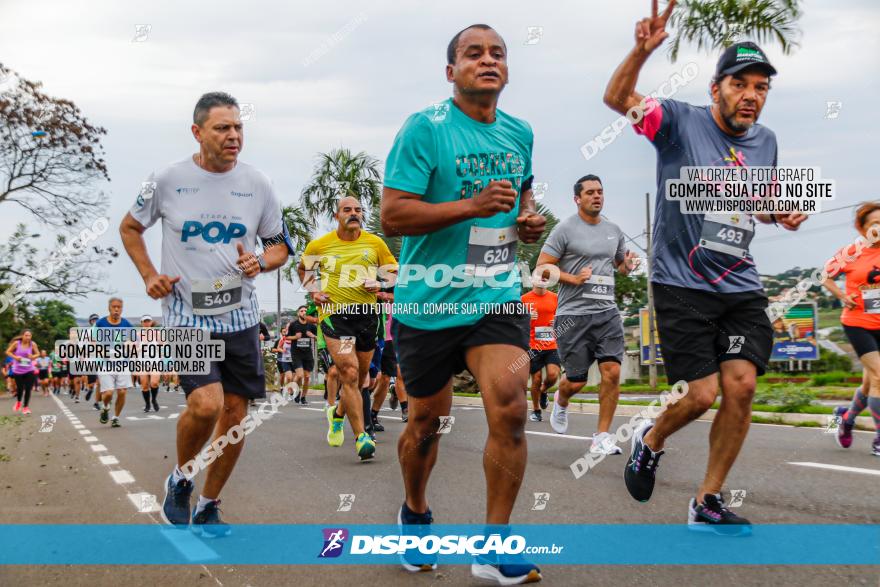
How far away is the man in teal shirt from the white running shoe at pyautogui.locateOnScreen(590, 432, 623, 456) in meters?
4.06

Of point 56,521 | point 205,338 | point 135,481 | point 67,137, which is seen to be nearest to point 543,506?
point 205,338

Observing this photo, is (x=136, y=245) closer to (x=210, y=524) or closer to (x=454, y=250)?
(x=210, y=524)

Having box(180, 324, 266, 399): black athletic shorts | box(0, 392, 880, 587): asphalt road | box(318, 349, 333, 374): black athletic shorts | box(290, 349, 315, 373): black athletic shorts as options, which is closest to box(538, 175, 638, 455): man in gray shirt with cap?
box(0, 392, 880, 587): asphalt road

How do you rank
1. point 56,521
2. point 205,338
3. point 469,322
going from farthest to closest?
point 56,521, point 205,338, point 469,322

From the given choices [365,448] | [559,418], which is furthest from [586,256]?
[365,448]

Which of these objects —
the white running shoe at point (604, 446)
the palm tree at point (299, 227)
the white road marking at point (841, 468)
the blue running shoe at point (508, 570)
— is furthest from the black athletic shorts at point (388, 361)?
the palm tree at point (299, 227)

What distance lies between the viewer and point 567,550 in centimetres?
409

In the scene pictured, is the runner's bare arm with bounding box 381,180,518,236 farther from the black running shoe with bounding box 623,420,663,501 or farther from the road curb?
the road curb

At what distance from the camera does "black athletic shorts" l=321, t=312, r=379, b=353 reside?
8773mm

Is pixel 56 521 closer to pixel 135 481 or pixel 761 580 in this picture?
pixel 135 481

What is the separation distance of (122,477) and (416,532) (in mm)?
4742

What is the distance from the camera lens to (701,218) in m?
4.55

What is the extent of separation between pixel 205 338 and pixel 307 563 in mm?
1365

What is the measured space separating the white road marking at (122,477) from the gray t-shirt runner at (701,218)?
5.12m
